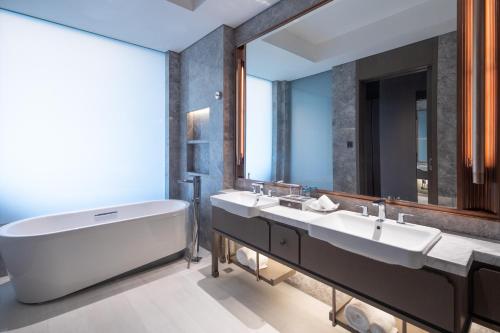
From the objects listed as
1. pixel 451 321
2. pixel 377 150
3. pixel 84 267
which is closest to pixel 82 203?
pixel 84 267

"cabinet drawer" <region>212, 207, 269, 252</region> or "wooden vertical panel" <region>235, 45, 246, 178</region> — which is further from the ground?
"wooden vertical panel" <region>235, 45, 246, 178</region>

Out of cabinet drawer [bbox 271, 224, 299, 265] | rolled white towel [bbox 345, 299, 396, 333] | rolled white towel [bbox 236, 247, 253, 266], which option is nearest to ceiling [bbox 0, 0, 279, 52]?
cabinet drawer [bbox 271, 224, 299, 265]

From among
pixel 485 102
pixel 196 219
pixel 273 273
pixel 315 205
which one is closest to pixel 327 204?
pixel 315 205

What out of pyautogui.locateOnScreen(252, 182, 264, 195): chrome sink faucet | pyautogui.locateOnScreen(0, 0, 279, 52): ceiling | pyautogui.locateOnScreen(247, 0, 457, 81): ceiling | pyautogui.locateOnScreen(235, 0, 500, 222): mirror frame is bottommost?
pyautogui.locateOnScreen(252, 182, 264, 195): chrome sink faucet

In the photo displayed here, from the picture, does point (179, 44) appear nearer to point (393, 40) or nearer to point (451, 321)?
point (393, 40)

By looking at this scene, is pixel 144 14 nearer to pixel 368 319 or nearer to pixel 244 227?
pixel 244 227

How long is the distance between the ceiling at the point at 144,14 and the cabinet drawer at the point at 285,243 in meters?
2.13

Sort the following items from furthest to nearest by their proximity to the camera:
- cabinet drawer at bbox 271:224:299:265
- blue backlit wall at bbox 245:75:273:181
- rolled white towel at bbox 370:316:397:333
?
blue backlit wall at bbox 245:75:273:181 < cabinet drawer at bbox 271:224:299:265 < rolled white towel at bbox 370:316:397:333

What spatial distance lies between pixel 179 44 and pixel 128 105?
1066mm

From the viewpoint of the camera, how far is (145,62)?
3.51m

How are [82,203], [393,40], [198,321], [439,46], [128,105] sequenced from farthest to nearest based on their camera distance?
[128,105] < [82,203] < [198,321] < [393,40] < [439,46]

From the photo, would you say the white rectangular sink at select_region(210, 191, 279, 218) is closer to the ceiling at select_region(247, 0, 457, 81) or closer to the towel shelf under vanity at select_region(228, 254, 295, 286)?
the towel shelf under vanity at select_region(228, 254, 295, 286)

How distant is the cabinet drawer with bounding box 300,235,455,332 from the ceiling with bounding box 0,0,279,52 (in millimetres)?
2339

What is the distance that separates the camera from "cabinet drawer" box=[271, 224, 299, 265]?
1.75 metres
